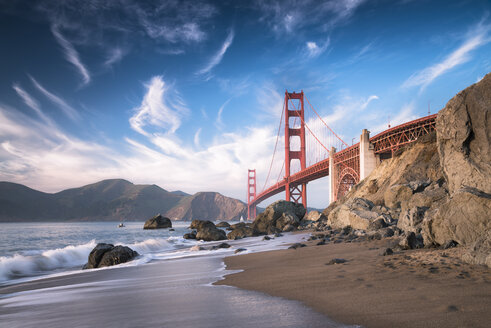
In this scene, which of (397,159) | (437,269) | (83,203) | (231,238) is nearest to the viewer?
(437,269)

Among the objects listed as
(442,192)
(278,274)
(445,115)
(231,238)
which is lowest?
(231,238)

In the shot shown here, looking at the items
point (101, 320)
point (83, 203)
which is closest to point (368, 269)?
point (101, 320)

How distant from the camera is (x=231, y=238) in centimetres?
1761

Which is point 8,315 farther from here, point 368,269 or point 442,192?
point 442,192

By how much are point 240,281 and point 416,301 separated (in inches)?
88.8

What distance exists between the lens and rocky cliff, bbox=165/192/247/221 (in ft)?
458

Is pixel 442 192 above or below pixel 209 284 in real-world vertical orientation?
above

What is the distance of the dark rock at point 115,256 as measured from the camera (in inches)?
308

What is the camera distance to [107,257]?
789 cm

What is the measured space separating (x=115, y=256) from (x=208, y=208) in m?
145

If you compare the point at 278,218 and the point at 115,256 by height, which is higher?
the point at 278,218

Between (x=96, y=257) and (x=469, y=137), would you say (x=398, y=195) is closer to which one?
(x=469, y=137)

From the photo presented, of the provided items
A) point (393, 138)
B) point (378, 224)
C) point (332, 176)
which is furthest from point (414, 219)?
point (332, 176)

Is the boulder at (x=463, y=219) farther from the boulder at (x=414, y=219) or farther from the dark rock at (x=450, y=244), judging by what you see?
the boulder at (x=414, y=219)
